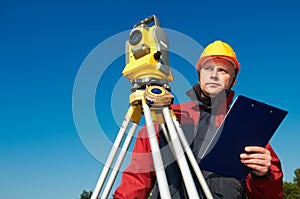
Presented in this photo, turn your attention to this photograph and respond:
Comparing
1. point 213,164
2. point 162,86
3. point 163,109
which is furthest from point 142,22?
point 213,164

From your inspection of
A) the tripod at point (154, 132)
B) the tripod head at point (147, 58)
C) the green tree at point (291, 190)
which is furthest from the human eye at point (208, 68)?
the green tree at point (291, 190)

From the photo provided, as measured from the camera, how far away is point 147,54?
2658mm

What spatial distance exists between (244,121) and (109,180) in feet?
3.55

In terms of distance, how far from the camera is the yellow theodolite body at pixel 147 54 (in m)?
2.61

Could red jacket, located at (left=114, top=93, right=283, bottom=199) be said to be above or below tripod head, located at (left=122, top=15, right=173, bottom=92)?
below

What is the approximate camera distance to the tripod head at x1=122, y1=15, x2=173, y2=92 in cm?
260

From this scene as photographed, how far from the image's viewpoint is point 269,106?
228 centimetres

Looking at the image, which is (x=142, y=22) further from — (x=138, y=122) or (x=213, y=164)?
(x=213, y=164)

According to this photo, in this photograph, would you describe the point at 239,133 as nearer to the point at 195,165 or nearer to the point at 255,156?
the point at 255,156

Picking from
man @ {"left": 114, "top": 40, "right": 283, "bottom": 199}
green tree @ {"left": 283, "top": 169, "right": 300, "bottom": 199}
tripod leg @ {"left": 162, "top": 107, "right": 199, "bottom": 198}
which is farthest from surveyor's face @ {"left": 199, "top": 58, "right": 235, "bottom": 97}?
green tree @ {"left": 283, "top": 169, "right": 300, "bottom": 199}

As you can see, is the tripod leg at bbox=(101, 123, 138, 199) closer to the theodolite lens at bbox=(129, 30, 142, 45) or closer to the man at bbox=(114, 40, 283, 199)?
the man at bbox=(114, 40, 283, 199)

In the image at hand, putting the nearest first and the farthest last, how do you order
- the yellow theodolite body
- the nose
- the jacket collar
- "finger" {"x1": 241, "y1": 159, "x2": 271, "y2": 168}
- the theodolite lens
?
"finger" {"x1": 241, "y1": 159, "x2": 271, "y2": 168}, the yellow theodolite body, the theodolite lens, the jacket collar, the nose

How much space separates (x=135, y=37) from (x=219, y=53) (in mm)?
914

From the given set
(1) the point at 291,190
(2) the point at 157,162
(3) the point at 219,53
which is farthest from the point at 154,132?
(1) the point at 291,190
